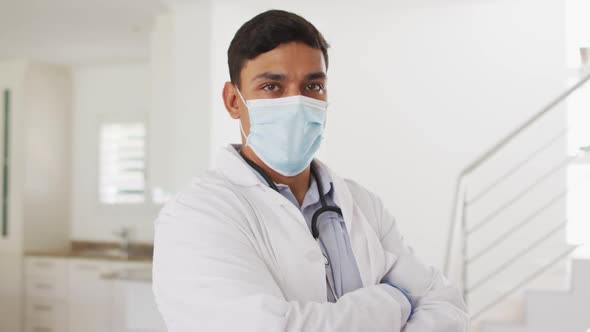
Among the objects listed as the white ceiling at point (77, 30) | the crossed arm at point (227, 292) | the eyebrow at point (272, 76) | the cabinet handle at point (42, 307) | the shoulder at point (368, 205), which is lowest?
Answer: the cabinet handle at point (42, 307)

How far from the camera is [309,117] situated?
1282 millimetres

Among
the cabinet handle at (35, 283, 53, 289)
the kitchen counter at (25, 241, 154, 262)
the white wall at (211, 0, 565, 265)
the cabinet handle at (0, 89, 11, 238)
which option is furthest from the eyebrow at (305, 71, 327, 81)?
the cabinet handle at (0, 89, 11, 238)

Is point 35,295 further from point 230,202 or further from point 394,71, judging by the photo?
point 230,202

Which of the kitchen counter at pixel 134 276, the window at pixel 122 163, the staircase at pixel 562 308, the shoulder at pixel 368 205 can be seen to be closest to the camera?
the shoulder at pixel 368 205

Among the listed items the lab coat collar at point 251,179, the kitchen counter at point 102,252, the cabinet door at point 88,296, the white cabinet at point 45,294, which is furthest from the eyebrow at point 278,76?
the white cabinet at point 45,294

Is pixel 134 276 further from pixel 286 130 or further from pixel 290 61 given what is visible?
pixel 290 61

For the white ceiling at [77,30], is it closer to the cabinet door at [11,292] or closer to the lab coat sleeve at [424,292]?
the cabinet door at [11,292]

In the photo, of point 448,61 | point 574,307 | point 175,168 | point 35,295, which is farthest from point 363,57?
point 35,295

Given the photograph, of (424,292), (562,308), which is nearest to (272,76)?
(424,292)

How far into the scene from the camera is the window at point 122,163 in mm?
6230

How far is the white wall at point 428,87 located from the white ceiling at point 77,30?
0.89m

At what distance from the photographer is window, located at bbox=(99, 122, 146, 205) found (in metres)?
6.23

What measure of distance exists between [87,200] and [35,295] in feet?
3.36

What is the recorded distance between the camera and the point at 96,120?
6410mm
